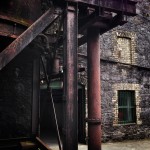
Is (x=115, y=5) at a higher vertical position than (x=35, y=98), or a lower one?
higher

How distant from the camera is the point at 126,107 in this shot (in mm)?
10062

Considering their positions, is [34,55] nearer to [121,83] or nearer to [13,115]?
[13,115]

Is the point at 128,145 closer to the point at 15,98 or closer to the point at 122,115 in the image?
the point at 122,115

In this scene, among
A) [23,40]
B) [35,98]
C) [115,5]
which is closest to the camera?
[23,40]

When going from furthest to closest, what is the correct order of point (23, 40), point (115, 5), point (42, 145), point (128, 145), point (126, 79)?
1. point (126, 79)
2. point (128, 145)
3. point (42, 145)
4. point (115, 5)
5. point (23, 40)

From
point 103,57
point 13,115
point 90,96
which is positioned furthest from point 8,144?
point 103,57

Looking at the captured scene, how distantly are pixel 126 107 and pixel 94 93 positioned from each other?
252 inches

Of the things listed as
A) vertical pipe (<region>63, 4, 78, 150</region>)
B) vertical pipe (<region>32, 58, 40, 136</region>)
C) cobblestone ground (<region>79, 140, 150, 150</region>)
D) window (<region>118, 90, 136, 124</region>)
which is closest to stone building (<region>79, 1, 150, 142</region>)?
window (<region>118, 90, 136, 124</region>)

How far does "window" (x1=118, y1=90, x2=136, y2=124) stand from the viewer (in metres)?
9.88

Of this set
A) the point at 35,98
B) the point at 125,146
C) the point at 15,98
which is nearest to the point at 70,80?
the point at 35,98

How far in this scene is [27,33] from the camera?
330 centimetres

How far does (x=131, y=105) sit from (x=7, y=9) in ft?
24.5

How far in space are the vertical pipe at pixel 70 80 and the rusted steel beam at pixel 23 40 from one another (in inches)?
11.5

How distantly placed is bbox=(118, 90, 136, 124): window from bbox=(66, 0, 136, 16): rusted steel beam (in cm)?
638
